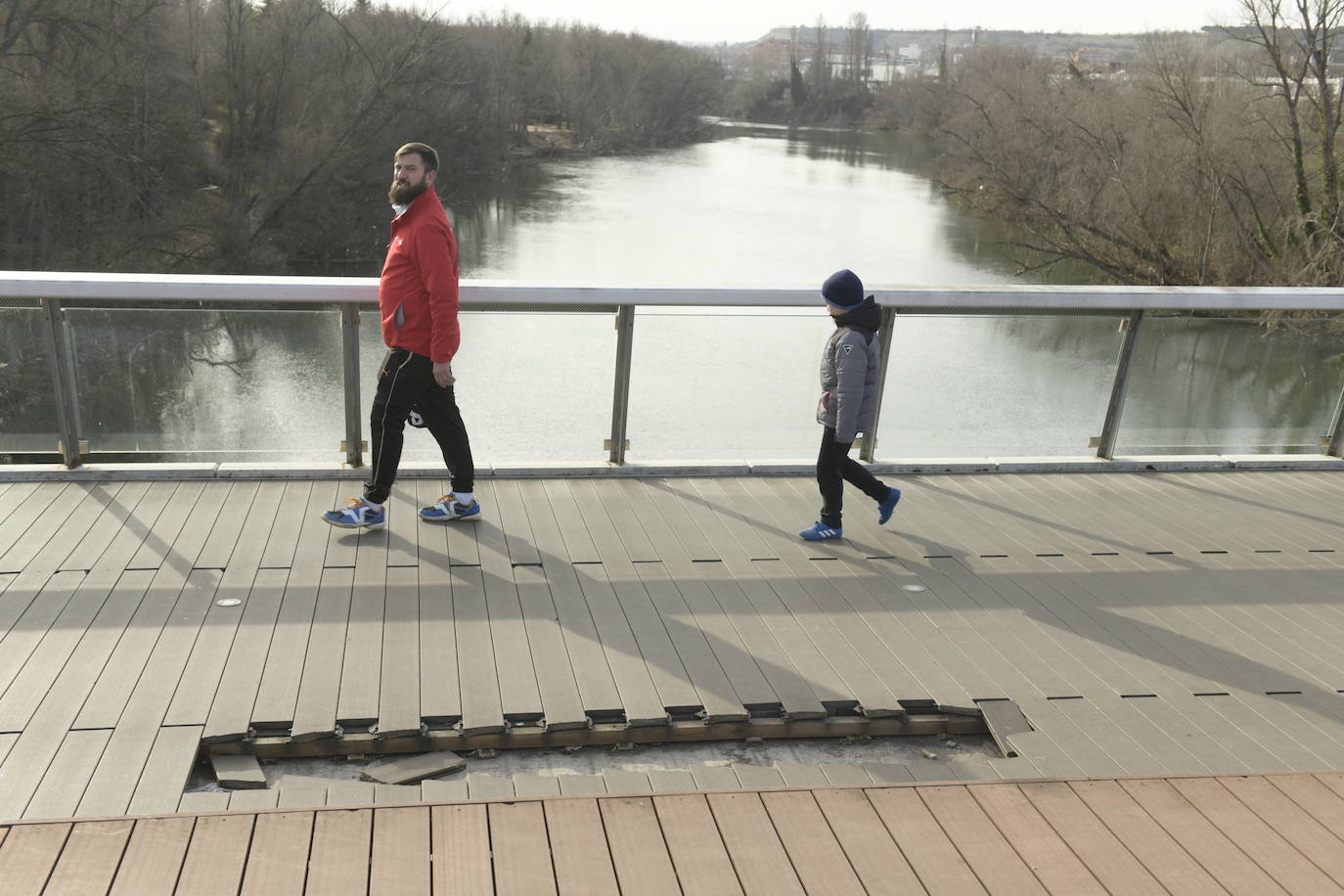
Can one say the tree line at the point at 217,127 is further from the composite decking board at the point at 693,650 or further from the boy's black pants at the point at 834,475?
the composite decking board at the point at 693,650

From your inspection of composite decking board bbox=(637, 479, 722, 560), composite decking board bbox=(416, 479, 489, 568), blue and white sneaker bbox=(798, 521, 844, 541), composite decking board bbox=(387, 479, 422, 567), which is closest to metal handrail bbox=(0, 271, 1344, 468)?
composite decking board bbox=(637, 479, 722, 560)

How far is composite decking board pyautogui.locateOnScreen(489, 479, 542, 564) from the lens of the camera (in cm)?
432

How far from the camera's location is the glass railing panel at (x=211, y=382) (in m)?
4.82

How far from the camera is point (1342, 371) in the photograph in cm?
611

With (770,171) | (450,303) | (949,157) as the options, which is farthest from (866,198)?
(450,303)

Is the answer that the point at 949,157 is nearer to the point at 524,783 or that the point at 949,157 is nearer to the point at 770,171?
the point at 770,171

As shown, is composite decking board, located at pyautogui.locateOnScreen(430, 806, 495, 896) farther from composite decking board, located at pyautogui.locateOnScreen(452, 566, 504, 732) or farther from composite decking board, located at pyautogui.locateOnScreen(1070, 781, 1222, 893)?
composite decking board, located at pyautogui.locateOnScreen(1070, 781, 1222, 893)

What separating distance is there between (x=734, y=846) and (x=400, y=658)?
132 cm

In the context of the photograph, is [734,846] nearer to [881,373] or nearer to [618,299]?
[618,299]

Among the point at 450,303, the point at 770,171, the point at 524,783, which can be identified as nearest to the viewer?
the point at 524,783

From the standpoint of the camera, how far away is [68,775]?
275 cm

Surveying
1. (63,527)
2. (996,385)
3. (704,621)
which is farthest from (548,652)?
(996,385)

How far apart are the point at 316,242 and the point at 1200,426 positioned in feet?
76.3

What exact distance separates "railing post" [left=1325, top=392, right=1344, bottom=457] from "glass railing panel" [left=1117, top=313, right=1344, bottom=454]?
0.11 ft
